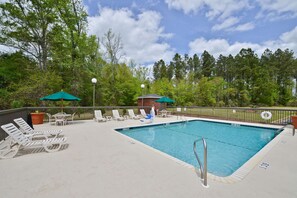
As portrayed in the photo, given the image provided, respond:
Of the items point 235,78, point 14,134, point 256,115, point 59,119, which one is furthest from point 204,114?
point 235,78

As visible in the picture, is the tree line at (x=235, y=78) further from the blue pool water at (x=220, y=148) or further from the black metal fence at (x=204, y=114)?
the blue pool water at (x=220, y=148)

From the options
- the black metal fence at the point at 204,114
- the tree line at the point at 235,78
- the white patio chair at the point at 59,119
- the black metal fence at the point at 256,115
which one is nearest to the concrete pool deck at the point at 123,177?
the black metal fence at the point at 204,114

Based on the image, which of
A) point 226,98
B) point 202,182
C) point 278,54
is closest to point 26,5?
point 202,182

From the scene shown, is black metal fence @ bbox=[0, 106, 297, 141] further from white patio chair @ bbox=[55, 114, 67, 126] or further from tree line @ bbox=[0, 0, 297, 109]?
tree line @ bbox=[0, 0, 297, 109]

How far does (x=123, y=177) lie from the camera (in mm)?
2598

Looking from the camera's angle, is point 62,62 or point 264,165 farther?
point 62,62

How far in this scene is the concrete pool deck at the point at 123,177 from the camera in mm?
2146

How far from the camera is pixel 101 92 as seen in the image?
15625 millimetres

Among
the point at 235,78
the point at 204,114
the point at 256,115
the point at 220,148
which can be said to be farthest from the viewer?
the point at 235,78

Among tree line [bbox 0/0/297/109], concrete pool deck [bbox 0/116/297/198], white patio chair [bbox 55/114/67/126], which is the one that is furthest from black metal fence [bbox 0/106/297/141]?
concrete pool deck [bbox 0/116/297/198]

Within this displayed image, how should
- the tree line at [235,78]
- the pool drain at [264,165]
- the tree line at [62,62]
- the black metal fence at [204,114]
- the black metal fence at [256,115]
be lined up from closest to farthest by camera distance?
the pool drain at [264,165] → the black metal fence at [204,114] → the black metal fence at [256,115] → the tree line at [62,62] → the tree line at [235,78]

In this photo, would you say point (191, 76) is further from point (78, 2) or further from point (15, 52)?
point (15, 52)

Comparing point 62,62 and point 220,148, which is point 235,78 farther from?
point 62,62

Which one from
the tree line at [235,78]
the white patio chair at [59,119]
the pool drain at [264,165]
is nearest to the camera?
the pool drain at [264,165]
